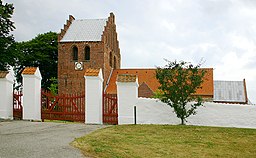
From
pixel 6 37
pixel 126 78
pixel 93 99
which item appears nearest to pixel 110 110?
pixel 93 99

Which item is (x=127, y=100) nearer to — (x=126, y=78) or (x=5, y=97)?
(x=126, y=78)

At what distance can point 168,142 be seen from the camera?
9.64 m

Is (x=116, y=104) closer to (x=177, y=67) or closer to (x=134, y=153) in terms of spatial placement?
(x=177, y=67)

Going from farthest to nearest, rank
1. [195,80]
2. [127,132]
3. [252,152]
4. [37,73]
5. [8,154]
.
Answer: [37,73], [195,80], [127,132], [252,152], [8,154]

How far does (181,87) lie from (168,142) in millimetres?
4486

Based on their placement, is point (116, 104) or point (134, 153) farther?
point (116, 104)

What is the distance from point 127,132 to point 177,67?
4393 millimetres

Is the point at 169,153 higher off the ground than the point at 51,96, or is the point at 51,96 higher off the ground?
the point at 51,96

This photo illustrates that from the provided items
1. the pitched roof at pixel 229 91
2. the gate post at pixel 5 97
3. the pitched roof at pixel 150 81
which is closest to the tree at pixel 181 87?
the gate post at pixel 5 97

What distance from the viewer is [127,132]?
11.0 metres

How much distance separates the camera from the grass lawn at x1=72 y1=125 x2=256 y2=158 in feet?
27.0

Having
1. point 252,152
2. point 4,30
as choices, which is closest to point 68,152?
point 252,152

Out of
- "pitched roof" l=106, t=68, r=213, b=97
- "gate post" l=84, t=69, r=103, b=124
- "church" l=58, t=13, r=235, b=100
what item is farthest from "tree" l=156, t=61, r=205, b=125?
"church" l=58, t=13, r=235, b=100

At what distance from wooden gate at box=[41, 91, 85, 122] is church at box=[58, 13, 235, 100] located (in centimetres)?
2112
